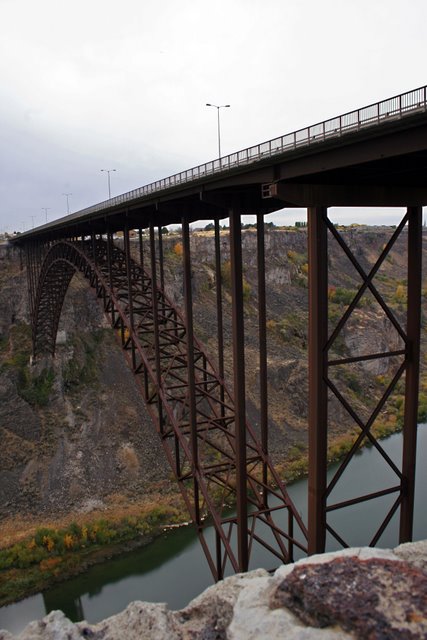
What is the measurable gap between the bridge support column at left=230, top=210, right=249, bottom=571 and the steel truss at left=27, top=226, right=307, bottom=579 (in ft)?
0.07

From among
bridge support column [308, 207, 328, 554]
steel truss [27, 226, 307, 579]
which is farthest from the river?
bridge support column [308, 207, 328, 554]

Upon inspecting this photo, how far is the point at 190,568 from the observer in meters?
21.5

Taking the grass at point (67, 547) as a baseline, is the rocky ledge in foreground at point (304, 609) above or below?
above

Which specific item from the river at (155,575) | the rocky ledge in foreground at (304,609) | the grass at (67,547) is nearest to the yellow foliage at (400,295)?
the river at (155,575)

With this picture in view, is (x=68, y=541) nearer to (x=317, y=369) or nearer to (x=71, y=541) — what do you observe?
(x=71, y=541)

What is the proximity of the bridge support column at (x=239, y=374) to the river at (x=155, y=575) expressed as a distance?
1007cm

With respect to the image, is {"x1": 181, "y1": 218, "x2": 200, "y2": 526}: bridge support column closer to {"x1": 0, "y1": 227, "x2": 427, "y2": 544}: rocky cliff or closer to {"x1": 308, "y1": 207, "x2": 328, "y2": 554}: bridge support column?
{"x1": 308, "y1": 207, "x2": 328, "y2": 554}: bridge support column

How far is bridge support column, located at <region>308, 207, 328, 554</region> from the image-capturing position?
7.90 m

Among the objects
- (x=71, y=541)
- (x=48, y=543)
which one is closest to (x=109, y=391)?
(x=71, y=541)

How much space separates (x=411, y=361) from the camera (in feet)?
30.0

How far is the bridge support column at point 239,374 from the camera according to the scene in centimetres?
1036

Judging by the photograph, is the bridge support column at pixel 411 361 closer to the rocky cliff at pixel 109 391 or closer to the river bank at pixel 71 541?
the river bank at pixel 71 541

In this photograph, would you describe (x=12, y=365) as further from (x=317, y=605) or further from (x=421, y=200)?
(x=317, y=605)

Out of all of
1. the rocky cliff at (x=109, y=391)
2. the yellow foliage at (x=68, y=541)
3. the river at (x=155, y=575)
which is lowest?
the river at (x=155, y=575)
